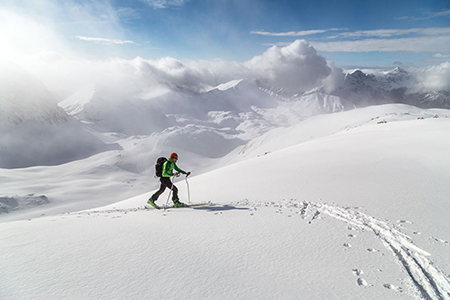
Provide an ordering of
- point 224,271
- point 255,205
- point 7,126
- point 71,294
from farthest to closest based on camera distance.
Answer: point 7,126
point 255,205
point 224,271
point 71,294

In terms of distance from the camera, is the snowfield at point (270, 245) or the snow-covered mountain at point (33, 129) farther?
the snow-covered mountain at point (33, 129)

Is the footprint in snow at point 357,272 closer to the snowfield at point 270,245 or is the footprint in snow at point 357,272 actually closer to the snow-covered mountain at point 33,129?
the snowfield at point 270,245

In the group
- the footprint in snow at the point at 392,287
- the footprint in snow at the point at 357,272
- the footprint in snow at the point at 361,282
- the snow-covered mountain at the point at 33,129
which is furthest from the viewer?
the snow-covered mountain at the point at 33,129

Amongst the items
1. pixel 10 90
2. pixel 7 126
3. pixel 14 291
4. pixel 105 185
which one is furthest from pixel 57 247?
pixel 10 90

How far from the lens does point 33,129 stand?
374ft

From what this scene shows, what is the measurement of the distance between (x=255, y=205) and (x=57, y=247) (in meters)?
5.52

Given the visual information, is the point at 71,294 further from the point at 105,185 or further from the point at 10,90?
the point at 10,90

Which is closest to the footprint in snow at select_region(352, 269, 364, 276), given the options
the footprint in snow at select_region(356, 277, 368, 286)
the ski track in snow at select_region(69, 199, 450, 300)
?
the ski track in snow at select_region(69, 199, 450, 300)

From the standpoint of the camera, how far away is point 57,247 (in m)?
5.05

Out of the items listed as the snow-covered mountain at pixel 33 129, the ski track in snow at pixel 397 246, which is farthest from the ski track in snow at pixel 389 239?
the snow-covered mountain at pixel 33 129

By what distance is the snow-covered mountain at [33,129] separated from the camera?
335ft

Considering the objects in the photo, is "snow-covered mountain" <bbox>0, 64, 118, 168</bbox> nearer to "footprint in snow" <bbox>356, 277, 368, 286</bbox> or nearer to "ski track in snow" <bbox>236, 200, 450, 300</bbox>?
"ski track in snow" <bbox>236, 200, 450, 300</bbox>

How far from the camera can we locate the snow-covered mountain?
102250mm

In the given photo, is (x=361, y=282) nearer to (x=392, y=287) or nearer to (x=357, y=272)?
(x=357, y=272)
